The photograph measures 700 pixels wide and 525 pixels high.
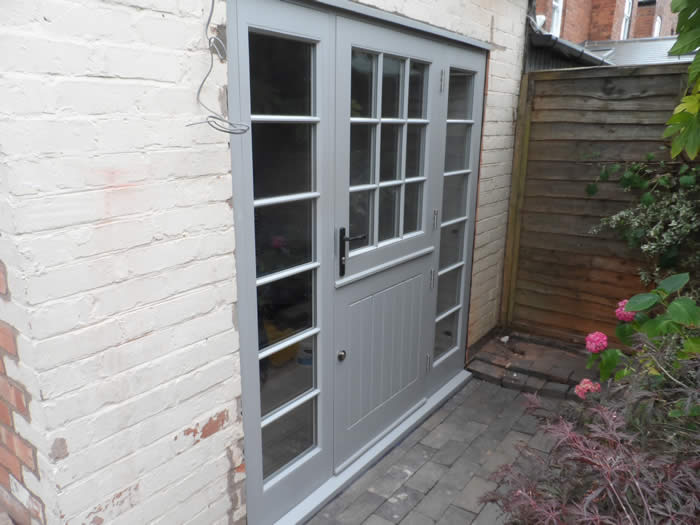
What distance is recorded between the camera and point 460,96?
133 inches

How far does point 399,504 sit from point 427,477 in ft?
0.89

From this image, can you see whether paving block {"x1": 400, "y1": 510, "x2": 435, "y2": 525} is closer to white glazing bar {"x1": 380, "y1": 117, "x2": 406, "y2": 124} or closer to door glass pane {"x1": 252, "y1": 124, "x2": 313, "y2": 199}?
door glass pane {"x1": 252, "y1": 124, "x2": 313, "y2": 199}

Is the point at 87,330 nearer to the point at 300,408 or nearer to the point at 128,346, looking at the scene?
the point at 128,346

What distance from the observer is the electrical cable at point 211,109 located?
1.63 m

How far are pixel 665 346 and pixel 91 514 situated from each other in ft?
6.52

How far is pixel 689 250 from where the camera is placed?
353cm

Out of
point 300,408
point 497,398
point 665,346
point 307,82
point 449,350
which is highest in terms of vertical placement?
point 307,82

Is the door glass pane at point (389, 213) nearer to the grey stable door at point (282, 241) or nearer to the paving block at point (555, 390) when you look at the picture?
the grey stable door at point (282, 241)

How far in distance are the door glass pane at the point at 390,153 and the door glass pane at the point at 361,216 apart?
17 centimetres

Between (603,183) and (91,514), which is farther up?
(603,183)

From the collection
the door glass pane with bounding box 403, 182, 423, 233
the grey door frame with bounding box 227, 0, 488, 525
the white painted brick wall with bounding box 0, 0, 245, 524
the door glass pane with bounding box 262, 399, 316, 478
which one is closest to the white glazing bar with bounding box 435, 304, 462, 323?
the door glass pane with bounding box 403, 182, 423, 233

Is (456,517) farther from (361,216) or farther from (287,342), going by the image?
(361,216)

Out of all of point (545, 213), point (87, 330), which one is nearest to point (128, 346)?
point (87, 330)

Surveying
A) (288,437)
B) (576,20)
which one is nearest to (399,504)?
(288,437)
